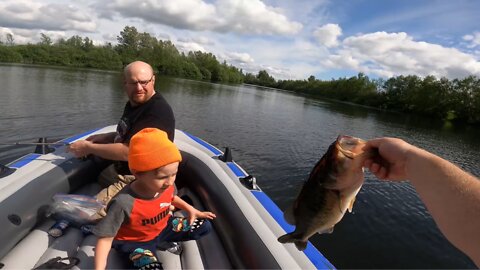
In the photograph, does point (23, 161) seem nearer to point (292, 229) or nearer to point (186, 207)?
point (186, 207)

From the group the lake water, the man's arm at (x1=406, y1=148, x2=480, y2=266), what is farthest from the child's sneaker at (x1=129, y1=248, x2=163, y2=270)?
the lake water

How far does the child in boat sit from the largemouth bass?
41.7 inches

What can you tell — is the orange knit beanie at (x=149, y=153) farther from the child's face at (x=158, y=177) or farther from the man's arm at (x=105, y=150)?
the man's arm at (x=105, y=150)

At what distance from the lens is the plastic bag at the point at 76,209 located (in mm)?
3117

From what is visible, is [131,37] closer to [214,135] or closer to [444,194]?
[214,135]

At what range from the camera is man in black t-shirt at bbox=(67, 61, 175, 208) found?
3.04 metres

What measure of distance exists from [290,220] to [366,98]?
70.2 m

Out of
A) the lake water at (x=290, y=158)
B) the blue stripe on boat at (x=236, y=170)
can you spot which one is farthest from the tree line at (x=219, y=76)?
the blue stripe on boat at (x=236, y=170)

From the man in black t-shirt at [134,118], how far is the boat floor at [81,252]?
53cm

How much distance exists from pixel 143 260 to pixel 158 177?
29.5 inches

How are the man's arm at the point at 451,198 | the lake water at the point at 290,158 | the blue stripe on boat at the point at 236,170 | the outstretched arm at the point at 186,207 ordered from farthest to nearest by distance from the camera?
the lake water at the point at 290,158 → the blue stripe on boat at the point at 236,170 → the outstretched arm at the point at 186,207 → the man's arm at the point at 451,198

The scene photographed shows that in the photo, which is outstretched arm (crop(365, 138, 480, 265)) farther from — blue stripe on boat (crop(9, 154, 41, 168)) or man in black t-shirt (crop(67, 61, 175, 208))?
blue stripe on boat (crop(9, 154, 41, 168))

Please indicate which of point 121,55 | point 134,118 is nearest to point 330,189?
point 134,118

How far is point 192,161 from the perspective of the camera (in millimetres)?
4512
